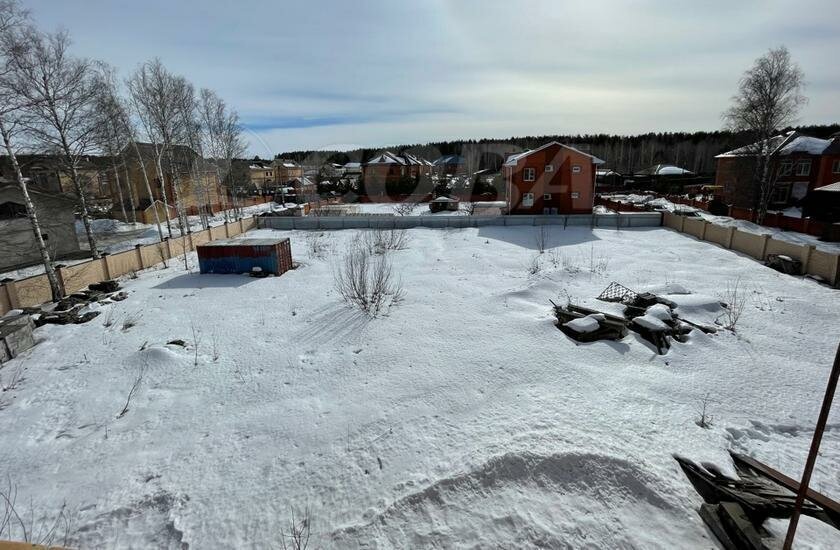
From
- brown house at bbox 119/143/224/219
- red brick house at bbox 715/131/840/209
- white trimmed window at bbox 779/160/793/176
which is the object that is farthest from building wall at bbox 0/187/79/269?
white trimmed window at bbox 779/160/793/176

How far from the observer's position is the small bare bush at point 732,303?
35.1ft

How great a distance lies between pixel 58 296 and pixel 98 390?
8824mm

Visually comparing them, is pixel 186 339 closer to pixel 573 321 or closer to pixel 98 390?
pixel 98 390

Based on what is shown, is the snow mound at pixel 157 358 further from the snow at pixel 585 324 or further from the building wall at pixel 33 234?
the building wall at pixel 33 234

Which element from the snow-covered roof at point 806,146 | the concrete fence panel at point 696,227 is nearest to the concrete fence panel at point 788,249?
the concrete fence panel at point 696,227

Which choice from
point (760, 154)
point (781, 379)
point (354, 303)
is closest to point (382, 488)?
point (354, 303)

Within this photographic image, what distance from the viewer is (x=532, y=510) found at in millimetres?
4797

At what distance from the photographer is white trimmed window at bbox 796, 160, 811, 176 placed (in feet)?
105

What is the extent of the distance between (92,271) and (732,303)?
902 inches

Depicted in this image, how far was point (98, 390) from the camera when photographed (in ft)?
26.4

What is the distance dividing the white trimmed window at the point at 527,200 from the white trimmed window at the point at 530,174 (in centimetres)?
119

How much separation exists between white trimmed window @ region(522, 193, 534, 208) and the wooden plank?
25996 mm

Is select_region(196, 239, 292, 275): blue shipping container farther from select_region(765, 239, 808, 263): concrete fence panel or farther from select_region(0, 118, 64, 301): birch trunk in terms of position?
select_region(765, 239, 808, 263): concrete fence panel

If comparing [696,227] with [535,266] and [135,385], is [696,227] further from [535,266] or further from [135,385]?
[135,385]
